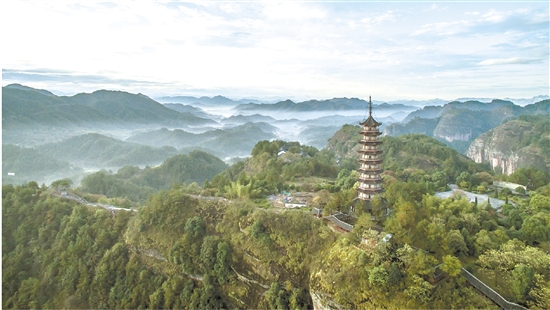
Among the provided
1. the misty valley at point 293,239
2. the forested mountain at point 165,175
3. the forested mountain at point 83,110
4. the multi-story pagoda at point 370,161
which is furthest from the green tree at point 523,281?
the forested mountain at point 83,110

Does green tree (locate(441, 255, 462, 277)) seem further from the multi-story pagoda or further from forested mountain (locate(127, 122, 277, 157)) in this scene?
forested mountain (locate(127, 122, 277, 157))

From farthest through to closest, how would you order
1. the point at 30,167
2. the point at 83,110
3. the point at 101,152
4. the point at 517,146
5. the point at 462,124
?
the point at 462,124 < the point at 83,110 < the point at 101,152 < the point at 517,146 < the point at 30,167

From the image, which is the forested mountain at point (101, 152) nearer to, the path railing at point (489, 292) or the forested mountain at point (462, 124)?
the path railing at point (489, 292)

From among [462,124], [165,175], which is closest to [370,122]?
[165,175]

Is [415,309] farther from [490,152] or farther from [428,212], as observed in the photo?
[490,152]

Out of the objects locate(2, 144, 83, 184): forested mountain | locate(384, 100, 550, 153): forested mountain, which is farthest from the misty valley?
locate(384, 100, 550, 153): forested mountain

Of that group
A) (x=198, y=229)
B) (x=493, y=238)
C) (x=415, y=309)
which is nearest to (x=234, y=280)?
(x=198, y=229)

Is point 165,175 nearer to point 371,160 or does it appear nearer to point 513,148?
point 371,160
